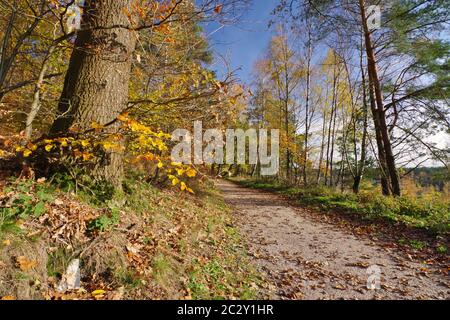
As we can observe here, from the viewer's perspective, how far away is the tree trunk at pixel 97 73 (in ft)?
12.2

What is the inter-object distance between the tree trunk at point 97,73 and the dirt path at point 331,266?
3.22 metres

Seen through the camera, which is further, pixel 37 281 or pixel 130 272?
pixel 130 272

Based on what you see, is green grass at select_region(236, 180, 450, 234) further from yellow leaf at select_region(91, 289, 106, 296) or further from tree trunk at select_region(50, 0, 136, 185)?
tree trunk at select_region(50, 0, 136, 185)

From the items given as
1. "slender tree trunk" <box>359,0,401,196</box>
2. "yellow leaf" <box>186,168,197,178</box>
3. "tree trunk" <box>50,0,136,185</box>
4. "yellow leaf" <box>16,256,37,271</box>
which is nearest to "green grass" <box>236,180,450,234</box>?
"slender tree trunk" <box>359,0,401,196</box>

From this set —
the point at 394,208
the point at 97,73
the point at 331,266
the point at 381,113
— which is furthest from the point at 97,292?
the point at 381,113

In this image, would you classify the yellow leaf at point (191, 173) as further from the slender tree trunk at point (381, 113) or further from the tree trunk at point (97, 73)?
the slender tree trunk at point (381, 113)

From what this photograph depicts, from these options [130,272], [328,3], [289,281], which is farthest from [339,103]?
[130,272]

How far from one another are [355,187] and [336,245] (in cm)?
931

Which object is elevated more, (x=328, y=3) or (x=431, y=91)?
(x=328, y=3)

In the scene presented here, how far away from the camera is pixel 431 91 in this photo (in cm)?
863

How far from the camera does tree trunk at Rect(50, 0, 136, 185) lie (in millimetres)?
3709

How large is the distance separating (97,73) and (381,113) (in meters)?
10.0

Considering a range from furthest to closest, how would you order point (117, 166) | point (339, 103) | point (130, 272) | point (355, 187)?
point (339, 103) < point (355, 187) < point (117, 166) < point (130, 272)
